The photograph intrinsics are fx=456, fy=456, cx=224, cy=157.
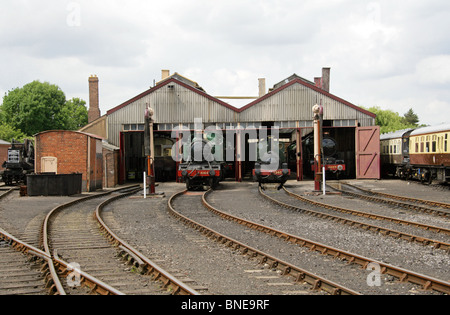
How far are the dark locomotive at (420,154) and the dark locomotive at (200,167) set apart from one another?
10.6 metres

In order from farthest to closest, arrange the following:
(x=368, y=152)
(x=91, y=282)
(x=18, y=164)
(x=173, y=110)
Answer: (x=173, y=110) < (x=368, y=152) < (x=18, y=164) < (x=91, y=282)

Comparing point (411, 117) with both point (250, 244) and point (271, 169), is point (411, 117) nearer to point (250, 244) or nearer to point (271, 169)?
point (271, 169)

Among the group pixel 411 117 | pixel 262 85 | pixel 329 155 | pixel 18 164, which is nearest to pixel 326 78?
pixel 262 85

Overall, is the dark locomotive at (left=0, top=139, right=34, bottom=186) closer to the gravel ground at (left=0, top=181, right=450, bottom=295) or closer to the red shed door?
the gravel ground at (left=0, top=181, right=450, bottom=295)

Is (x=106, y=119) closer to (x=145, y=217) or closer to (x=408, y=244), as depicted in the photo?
(x=145, y=217)

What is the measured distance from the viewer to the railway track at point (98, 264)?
19.2 ft

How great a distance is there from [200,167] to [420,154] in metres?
12.0

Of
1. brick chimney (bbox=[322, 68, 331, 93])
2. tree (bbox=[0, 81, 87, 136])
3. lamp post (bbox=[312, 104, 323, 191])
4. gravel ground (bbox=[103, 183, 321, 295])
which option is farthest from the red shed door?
tree (bbox=[0, 81, 87, 136])

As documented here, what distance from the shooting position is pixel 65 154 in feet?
77.6

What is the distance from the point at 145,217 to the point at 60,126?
5807 cm

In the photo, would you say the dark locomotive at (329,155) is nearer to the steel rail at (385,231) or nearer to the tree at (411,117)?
the steel rail at (385,231)

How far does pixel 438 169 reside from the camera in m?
22.3

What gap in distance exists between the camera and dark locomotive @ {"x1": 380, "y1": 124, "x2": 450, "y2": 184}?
2147cm

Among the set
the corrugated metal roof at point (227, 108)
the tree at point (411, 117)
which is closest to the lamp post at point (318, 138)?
the corrugated metal roof at point (227, 108)
